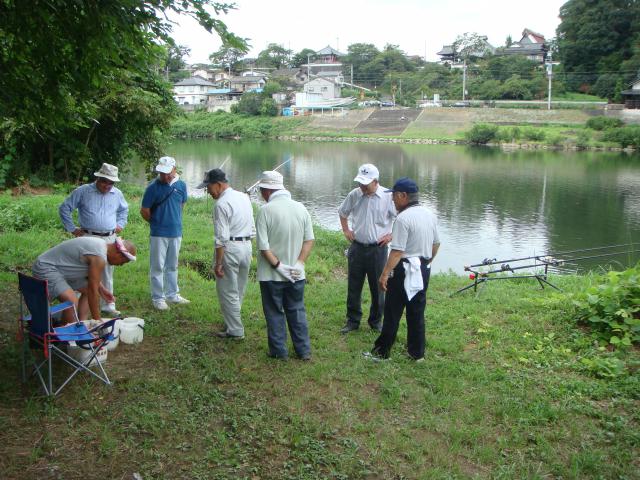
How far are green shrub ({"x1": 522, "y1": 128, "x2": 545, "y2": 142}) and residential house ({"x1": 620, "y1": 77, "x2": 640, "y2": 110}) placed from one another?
42.8ft

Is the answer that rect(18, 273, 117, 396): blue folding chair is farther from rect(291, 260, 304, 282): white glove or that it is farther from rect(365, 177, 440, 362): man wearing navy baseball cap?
rect(365, 177, 440, 362): man wearing navy baseball cap

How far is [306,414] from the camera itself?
4.17 meters

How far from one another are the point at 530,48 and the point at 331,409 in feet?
302

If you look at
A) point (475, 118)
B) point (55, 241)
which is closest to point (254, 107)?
point (475, 118)

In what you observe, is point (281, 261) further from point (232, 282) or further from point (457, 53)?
point (457, 53)

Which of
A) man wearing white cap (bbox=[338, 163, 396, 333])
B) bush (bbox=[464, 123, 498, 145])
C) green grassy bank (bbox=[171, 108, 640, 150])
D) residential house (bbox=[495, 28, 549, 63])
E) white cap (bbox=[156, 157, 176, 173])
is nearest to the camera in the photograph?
man wearing white cap (bbox=[338, 163, 396, 333])

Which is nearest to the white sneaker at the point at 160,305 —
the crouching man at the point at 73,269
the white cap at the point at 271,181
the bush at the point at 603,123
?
the crouching man at the point at 73,269

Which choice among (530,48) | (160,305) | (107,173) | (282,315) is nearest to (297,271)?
(282,315)

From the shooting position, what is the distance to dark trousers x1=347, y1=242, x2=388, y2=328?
606 centimetres

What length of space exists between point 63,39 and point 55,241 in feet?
17.1

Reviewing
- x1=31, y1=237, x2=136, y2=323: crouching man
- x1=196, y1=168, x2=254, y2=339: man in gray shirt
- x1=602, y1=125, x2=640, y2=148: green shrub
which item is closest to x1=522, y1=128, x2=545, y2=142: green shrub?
x1=602, y1=125, x2=640, y2=148: green shrub

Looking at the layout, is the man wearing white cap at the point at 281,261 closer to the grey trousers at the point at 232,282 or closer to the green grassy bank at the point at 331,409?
the green grassy bank at the point at 331,409

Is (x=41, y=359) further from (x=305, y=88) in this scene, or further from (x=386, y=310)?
(x=305, y=88)

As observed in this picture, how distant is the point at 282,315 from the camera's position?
16.9 ft
